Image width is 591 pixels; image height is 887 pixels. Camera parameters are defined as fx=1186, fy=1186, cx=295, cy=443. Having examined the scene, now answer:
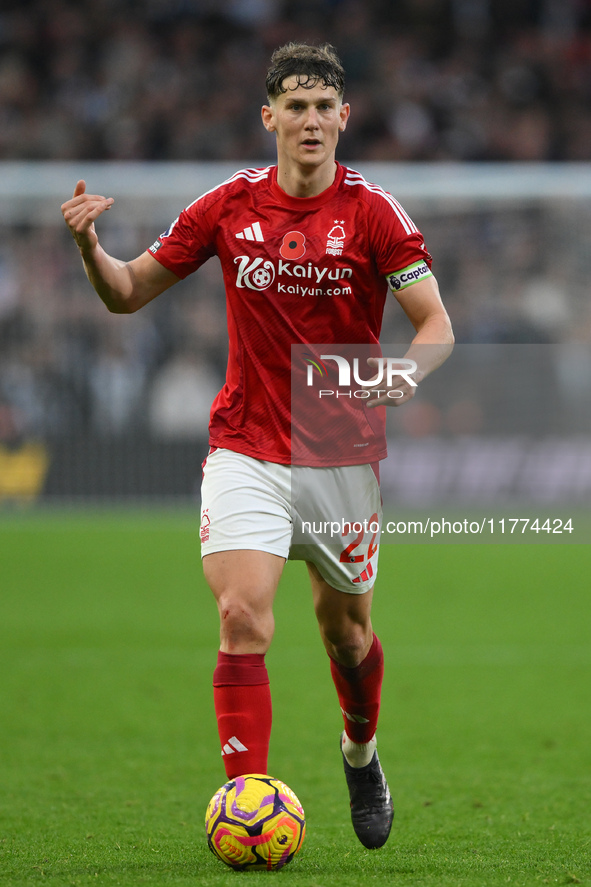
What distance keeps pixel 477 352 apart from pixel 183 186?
3.86 metres

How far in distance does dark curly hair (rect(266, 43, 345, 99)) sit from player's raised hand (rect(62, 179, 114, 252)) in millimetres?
668

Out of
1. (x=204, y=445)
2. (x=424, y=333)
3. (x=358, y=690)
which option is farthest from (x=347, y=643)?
(x=204, y=445)

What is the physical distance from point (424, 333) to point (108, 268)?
105 centimetres

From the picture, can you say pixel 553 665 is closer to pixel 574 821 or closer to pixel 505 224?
pixel 574 821

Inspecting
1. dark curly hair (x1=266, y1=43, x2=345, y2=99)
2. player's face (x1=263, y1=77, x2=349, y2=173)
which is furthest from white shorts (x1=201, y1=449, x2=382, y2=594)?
dark curly hair (x1=266, y1=43, x2=345, y2=99)

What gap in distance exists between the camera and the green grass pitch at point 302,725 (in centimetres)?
365

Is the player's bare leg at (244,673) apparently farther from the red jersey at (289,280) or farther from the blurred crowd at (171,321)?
the blurred crowd at (171,321)

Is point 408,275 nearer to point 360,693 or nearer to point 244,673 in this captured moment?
point 244,673

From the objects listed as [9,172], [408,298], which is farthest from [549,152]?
[408,298]

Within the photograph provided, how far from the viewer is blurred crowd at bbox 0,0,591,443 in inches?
551

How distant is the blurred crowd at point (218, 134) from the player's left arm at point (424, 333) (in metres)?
9.90

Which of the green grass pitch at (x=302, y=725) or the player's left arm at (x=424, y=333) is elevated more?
the player's left arm at (x=424, y=333)

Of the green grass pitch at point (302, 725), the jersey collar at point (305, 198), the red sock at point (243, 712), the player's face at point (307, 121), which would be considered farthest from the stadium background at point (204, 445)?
the player's face at point (307, 121)

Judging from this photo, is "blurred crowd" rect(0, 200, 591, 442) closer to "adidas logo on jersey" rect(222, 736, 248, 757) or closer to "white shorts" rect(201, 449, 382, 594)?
"white shorts" rect(201, 449, 382, 594)
